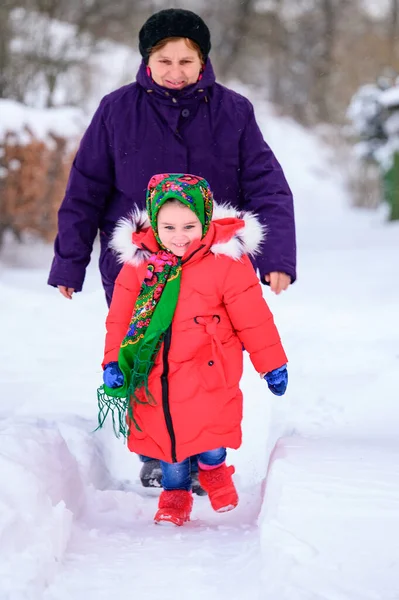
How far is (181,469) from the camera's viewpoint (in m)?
3.08

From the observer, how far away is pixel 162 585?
2348 millimetres

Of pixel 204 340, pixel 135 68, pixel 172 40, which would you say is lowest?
pixel 204 340

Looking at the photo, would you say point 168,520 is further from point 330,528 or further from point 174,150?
point 174,150

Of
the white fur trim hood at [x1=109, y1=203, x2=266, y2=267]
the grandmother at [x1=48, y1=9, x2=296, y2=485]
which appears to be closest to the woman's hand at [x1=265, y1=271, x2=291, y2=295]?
the grandmother at [x1=48, y1=9, x2=296, y2=485]

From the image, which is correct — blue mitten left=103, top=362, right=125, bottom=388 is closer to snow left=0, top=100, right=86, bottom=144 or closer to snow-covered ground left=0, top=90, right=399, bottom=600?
snow-covered ground left=0, top=90, right=399, bottom=600

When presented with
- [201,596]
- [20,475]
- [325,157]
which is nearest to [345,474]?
[201,596]

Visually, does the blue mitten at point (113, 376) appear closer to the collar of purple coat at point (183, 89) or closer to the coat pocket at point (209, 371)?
the coat pocket at point (209, 371)

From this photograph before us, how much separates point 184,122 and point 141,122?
160 mm

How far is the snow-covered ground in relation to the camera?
2178 millimetres

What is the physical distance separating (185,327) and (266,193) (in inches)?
27.4

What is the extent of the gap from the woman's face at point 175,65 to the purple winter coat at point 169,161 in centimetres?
4

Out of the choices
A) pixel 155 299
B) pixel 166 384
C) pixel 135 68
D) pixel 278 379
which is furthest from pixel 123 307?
pixel 135 68

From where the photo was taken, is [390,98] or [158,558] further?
[390,98]

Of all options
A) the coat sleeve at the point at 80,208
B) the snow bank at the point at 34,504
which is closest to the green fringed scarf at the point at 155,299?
the snow bank at the point at 34,504
